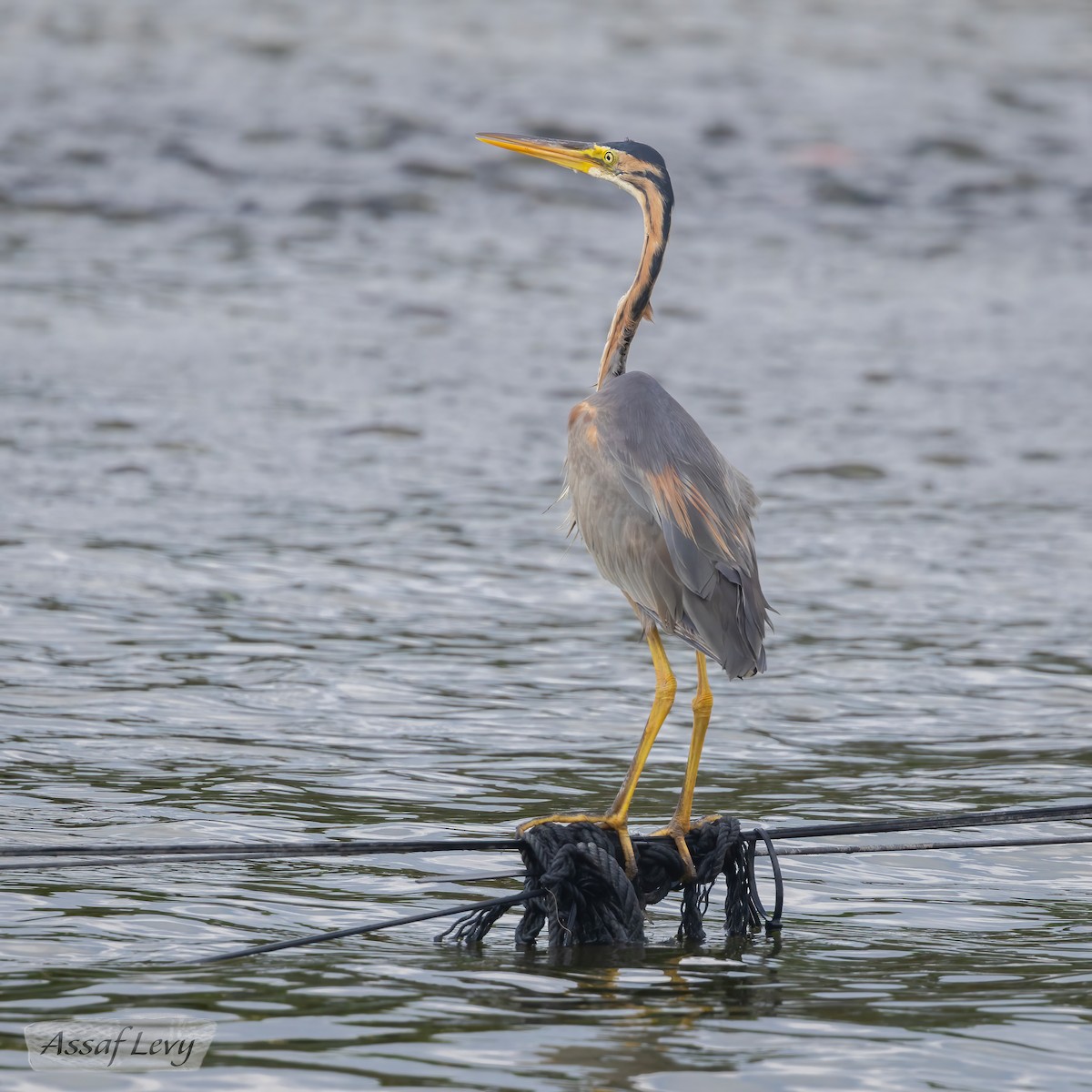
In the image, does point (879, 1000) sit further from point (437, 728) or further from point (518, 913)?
point (437, 728)

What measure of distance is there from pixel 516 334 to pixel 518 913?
10.9m

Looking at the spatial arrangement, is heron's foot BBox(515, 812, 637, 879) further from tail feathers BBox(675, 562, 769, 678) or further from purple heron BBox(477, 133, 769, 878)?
tail feathers BBox(675, 562, 769, 678)

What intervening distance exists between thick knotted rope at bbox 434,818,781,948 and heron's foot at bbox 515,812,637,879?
0.02 m

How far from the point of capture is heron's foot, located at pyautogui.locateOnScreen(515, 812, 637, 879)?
17.8ft

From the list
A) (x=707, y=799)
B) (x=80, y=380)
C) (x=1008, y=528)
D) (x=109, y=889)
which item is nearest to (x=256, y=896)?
(x=109, y=889)

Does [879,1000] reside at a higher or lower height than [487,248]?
lower

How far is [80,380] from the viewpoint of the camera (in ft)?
45.6

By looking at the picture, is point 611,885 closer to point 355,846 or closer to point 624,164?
point 355,846

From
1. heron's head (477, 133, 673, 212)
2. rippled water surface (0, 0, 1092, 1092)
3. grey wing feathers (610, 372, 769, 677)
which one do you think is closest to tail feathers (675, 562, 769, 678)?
grey wing feathers (610, 372, 769, 677)

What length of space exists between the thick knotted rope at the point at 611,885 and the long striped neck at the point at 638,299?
1671 mm

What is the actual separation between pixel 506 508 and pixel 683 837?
20.8 feet

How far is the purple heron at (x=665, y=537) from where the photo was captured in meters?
5.69

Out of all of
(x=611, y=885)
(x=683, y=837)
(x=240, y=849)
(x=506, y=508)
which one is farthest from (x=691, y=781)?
(x=506, y=508)

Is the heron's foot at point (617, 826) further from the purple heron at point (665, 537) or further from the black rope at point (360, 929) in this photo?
the black rope at point (360, 929)
